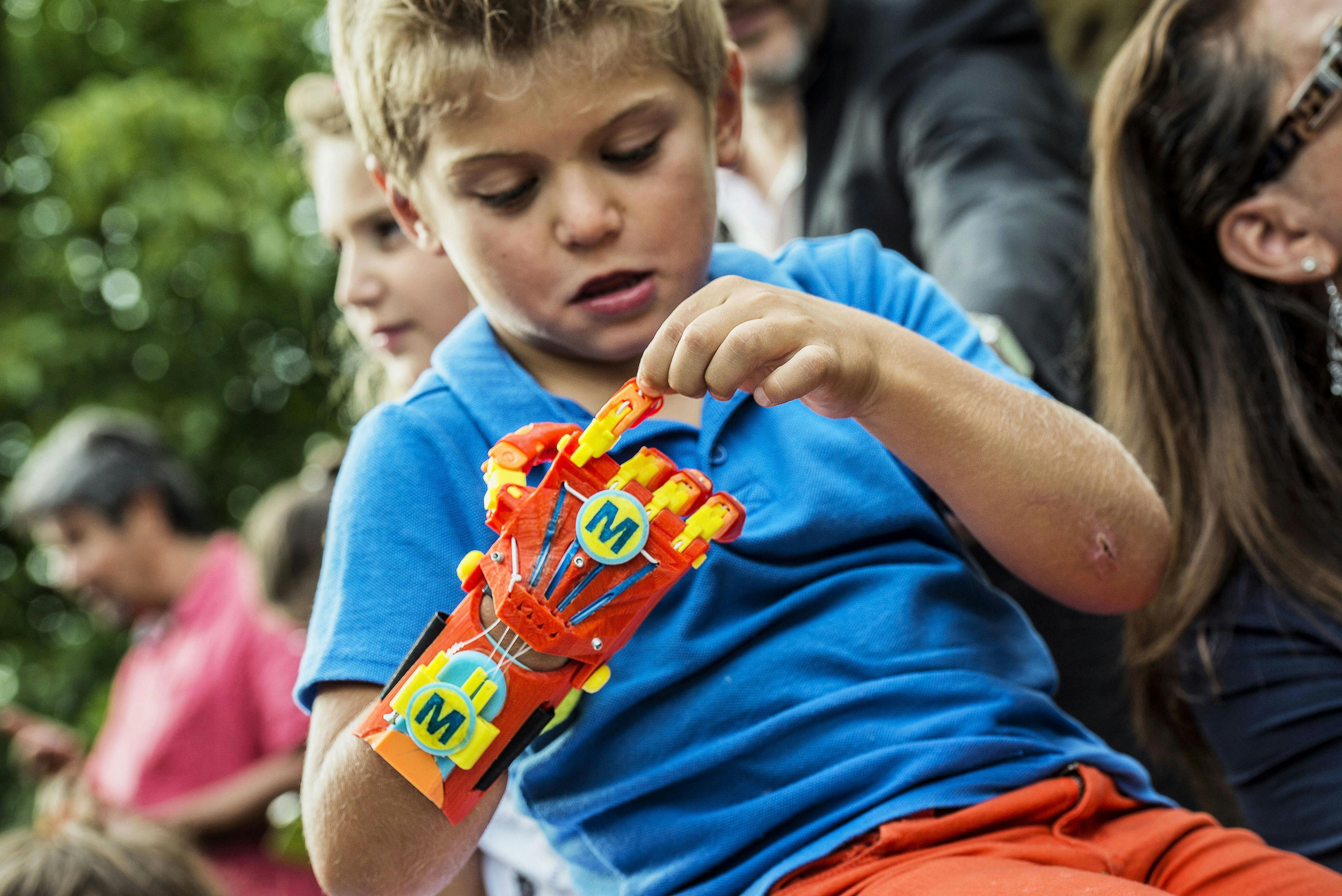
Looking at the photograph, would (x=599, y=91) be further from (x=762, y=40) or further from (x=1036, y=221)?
(x=762, y=40)

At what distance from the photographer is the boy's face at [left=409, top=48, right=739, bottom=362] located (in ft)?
4.24

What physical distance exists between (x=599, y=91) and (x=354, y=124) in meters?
0.38

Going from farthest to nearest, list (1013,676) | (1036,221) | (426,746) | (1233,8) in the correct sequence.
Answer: (1036,221)
(1233,8)
(1013,676)
(426,746)

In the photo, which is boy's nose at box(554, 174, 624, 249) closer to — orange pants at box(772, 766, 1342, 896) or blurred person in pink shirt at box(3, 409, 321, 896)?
orange pants at box(772, 766, 1342, 896)

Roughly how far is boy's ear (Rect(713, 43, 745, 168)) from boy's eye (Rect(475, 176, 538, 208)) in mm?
286

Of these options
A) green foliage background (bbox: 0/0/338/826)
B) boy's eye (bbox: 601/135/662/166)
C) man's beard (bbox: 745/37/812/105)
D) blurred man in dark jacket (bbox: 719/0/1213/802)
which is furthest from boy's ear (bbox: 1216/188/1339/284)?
green foliage background (bbox: 0/0/338/826)

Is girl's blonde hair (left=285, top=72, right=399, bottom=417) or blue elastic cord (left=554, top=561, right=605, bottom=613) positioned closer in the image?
blue elastic cord (left=554, top=561, right=605, bottom=613)

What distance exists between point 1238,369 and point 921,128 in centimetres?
122

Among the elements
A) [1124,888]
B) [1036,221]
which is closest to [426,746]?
[1124,888]

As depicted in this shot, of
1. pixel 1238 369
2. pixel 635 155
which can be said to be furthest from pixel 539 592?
pixel 1238 369

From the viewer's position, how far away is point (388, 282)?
2.03m

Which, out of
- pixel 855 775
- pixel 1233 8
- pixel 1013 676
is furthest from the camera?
pixel 1233 8

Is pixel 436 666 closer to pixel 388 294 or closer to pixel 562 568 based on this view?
pixel 562 568

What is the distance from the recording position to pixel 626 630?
1.14 meters
